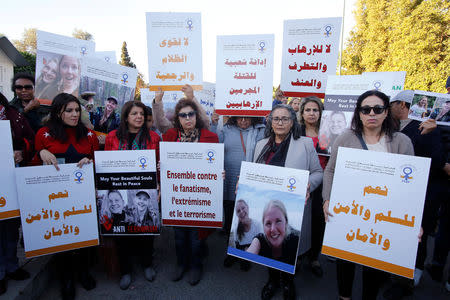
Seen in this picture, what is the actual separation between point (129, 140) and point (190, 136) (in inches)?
28.6

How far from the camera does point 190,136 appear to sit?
10.4ft

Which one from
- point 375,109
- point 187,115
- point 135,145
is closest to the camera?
point 375,109

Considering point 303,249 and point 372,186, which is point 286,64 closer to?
point 372,186

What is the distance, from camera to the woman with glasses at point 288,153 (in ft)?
8.61

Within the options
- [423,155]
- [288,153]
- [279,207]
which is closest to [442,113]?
[423,155]

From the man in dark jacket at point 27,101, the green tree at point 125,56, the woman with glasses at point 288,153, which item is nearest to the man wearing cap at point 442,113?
the woman with glasses at point 288,153

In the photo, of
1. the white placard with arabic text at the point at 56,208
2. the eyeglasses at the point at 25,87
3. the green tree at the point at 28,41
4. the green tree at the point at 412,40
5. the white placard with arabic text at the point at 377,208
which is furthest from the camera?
the green tree at the point at 28,41

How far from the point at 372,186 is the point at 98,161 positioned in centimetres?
265

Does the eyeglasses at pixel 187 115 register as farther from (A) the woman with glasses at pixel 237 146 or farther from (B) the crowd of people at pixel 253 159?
(A) the woman with glasses at pixel 237 146

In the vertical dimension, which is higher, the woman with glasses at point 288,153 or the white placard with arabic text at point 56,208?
the woman with glasses at point 288,153

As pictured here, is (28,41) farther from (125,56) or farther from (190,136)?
(190,136)

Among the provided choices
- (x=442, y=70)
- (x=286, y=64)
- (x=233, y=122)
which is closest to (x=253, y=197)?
(x=233, y=122)

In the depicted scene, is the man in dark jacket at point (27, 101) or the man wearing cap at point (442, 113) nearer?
the man wearing cap at point (442, 113)

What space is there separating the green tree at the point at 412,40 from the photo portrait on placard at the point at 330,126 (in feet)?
45.8
